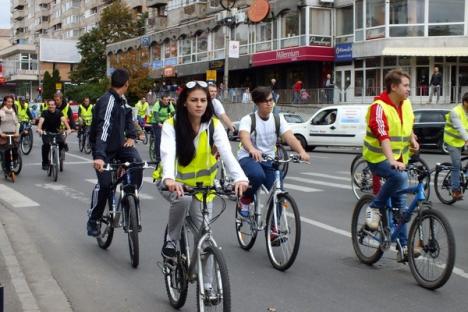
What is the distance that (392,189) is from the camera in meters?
6.18

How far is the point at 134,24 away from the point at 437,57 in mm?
46675

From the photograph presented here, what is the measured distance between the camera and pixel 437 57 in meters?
35.5

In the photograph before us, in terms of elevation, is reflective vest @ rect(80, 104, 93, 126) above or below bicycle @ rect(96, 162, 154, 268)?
above

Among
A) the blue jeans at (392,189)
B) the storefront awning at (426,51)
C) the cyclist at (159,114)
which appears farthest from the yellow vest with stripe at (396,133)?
the storefront awning at (426,51)

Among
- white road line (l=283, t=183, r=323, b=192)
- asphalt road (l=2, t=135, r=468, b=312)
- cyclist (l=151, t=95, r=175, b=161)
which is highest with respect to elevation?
cyclist (l=151, t=95, r=175, b=161)

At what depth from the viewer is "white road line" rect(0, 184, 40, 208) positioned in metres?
10.7

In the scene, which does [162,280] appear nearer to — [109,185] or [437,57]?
[109,185]

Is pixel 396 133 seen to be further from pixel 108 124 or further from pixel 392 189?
pixel 108 124

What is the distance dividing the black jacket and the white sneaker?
9.15 feet

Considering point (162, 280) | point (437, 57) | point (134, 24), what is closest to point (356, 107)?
point (437, 57)

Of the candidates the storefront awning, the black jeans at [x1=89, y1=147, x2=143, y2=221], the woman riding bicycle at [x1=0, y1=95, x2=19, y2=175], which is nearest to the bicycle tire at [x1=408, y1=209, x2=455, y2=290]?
the black jeans at [x1=89, y1=147, x2=143, y2=221]

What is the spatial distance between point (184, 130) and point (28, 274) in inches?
101

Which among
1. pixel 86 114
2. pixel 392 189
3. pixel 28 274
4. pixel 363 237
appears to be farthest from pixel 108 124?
pixel 86 114

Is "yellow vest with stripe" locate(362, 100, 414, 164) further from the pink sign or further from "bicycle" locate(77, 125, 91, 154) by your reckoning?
the pink sign
